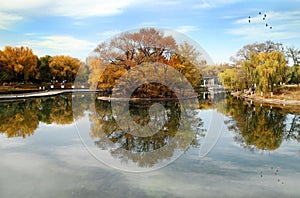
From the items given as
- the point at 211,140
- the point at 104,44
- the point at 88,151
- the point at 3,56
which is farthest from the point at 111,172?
the point at 3,56

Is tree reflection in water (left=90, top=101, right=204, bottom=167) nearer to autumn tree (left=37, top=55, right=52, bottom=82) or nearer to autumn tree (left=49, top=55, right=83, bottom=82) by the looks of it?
autumn tree (left=37, top=55, right=52, bottom=82)

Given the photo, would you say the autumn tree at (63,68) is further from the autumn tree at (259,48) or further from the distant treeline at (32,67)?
the autumn tree at (259,48)

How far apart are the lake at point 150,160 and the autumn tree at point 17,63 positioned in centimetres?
3195

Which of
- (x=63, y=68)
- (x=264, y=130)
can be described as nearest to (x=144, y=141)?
(x=264, y=130)

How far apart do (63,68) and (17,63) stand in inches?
584

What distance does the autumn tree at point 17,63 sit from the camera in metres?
44.8

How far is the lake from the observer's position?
6.79m

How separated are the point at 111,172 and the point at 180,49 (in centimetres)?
2446

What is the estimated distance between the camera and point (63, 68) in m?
60.8

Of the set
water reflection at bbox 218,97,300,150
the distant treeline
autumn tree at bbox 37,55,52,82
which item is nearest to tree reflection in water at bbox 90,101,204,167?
water reflection at bbox 218,97,300,150

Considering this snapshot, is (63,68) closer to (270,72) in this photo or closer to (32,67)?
(32,67)

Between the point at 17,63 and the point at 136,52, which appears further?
the point at 17,63

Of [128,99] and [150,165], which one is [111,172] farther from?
[128,99]

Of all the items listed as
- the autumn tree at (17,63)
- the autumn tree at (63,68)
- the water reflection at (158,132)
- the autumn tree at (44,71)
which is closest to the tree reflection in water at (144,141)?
the water reflection at (158,132)
